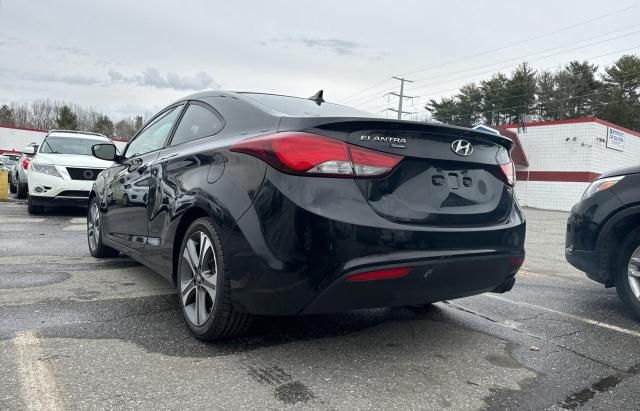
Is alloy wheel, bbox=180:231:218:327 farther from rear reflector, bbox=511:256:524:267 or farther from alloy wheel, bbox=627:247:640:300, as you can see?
alloy wheel, bbox=627:247:640:300

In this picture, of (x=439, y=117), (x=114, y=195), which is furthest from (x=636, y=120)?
(x=114, y=195)

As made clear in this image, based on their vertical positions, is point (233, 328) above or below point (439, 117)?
below

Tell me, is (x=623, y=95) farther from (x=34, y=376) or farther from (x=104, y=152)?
(x=34, y=376)

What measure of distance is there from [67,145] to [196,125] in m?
8.18

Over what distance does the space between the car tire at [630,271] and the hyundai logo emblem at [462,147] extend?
2.03 m

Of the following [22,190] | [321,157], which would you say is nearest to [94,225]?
[321,157]

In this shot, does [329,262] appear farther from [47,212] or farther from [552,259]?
[47,212]

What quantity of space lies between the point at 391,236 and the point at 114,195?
10.4 feet

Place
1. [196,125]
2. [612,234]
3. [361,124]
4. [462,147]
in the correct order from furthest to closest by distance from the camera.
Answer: [612,234]
[196,125]
[462,147]
[361,124]

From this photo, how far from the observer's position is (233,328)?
289 cm

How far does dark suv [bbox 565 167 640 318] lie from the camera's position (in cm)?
401

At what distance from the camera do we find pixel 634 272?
4.01m

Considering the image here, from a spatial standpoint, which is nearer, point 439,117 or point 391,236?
point 391,236

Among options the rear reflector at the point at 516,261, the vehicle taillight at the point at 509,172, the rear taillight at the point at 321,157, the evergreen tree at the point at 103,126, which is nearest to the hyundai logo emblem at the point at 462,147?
the vehicle taillight at the point at 509,172
